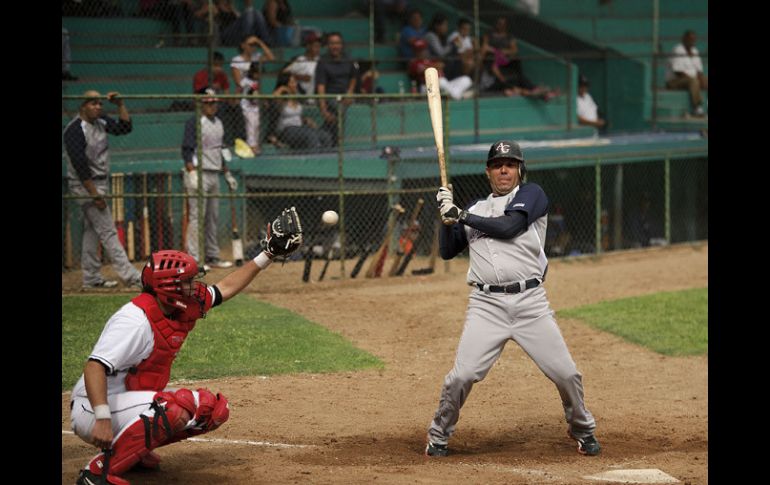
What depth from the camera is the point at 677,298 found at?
13.6 m

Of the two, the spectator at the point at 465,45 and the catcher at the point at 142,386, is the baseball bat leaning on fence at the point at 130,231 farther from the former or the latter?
the catcher at the point at 142,386

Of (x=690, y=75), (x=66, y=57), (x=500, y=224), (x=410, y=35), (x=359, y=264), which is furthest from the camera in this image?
(x=690, y=75)

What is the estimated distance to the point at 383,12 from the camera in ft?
67.2

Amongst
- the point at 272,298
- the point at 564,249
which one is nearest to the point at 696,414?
the point at 272,298

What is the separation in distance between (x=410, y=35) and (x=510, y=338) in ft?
44.0

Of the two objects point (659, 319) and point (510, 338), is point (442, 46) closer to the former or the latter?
point (659, 319)

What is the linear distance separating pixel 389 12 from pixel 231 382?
40.5 feet

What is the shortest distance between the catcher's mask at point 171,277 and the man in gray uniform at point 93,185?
685 cm

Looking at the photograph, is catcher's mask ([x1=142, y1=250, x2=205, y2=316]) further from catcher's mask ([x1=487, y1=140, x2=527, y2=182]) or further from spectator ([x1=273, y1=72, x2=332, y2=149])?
spectator ([x1=273, y1=72, x2=332, y2=149])

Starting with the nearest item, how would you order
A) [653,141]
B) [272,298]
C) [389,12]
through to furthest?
[272,298] < [653,141] < [389,12]

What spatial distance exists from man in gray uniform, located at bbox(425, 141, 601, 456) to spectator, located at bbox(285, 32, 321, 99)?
1037 centimetres

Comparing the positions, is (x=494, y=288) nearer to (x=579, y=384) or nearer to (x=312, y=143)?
(x=579, y=384)

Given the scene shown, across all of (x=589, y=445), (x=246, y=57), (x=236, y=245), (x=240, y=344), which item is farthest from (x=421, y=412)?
(x=246, y=57)

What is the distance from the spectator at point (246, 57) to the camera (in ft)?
55.2
